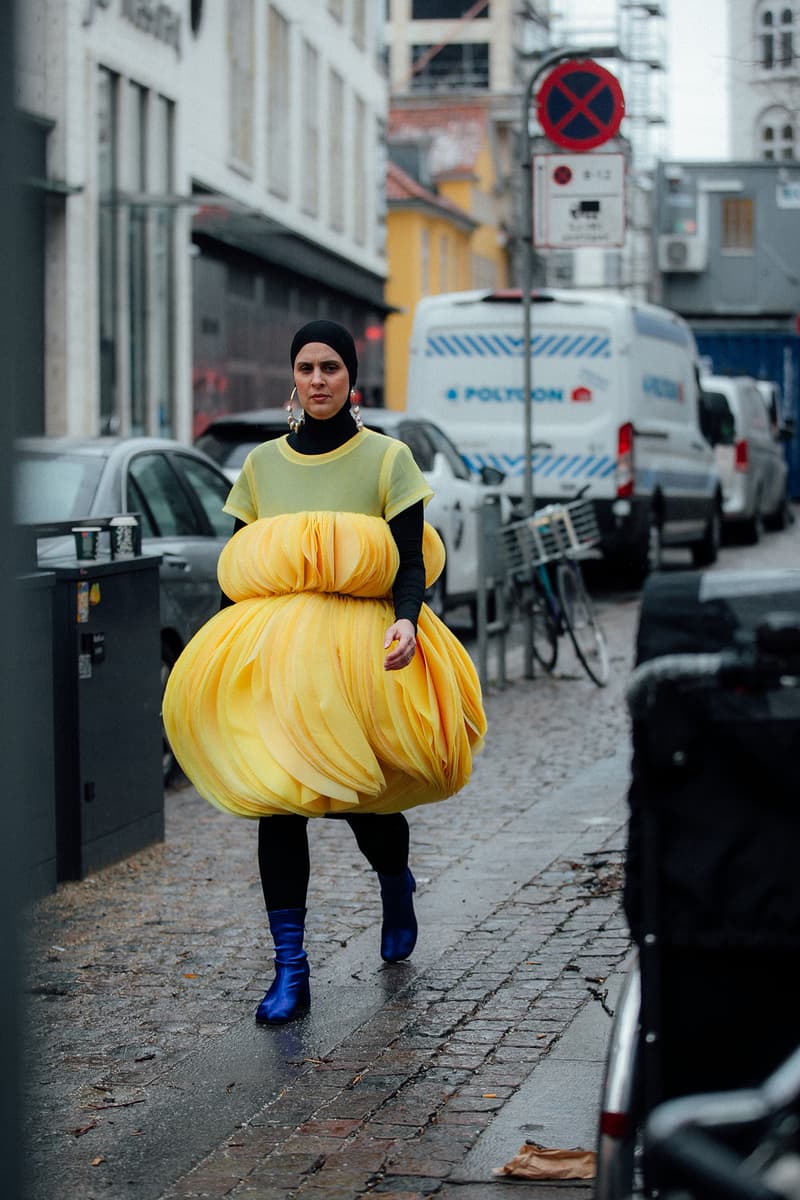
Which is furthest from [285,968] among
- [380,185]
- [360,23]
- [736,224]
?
[736,224]

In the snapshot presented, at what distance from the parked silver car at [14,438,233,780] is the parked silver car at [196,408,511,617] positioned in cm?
354

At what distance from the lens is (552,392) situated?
1794cm

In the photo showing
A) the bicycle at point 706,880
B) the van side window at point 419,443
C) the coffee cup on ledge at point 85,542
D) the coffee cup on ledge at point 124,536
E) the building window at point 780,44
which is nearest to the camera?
the bicycle at point 706,880

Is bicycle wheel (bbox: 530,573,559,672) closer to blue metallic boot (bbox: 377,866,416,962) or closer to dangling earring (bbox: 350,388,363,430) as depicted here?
blue metallic boot (bbox: 377,866,416,962)

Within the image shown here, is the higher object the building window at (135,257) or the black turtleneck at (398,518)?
the building window at (135,257)

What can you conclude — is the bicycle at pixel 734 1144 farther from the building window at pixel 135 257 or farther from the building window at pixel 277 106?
the building window at pixel 277 106

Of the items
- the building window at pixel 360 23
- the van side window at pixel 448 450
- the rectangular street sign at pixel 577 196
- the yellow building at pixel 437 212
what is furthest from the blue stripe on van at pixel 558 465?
the yellow building at pixel 437 212

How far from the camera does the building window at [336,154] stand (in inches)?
1392

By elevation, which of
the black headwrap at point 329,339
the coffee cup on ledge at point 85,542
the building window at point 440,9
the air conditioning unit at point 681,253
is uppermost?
the building window at point 440,9

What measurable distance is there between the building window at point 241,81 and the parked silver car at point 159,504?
61.8 feet

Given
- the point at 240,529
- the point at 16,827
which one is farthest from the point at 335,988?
the point at 16,827

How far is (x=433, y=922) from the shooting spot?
Answer: 6418 millimetres

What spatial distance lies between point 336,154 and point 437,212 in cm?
1553

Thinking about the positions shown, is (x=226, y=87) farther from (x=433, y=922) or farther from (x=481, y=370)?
(x=433, y=922)
